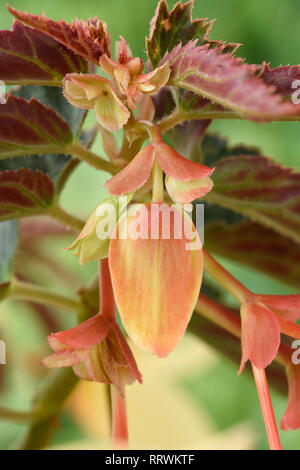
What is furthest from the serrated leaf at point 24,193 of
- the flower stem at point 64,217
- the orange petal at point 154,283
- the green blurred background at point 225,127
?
the green blurred background at point 225,127

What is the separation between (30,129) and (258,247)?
0.67ft

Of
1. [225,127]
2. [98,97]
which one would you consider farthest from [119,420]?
[225,127]

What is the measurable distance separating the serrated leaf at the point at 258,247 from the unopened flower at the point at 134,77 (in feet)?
0.62

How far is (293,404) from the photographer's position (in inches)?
10.6

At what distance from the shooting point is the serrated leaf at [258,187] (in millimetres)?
341

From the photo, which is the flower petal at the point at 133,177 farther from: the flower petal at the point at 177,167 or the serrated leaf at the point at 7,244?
the serrated leaf at the point at 7,244

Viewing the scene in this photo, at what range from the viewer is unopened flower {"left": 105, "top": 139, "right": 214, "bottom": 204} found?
21cm

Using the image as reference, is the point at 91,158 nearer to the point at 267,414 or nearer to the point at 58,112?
the point at 58,112

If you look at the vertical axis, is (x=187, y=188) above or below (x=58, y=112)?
below

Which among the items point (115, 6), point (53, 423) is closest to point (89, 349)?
point (53, 423)

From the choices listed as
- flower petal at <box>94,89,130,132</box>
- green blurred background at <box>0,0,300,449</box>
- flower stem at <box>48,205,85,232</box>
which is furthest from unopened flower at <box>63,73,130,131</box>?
green blurred background at <box>0,0,300,449</box>

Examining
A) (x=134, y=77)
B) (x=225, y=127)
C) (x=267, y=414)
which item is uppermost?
(x=225, y=127)
